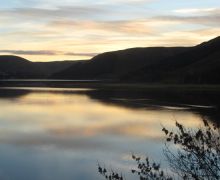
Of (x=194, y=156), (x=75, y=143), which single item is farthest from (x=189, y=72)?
(x=194, y=156)

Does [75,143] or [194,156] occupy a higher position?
[194,156]

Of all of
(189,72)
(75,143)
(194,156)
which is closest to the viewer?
(194,156)

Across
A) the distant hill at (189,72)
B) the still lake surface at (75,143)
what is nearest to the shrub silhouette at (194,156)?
the still lake surface at (75,143)

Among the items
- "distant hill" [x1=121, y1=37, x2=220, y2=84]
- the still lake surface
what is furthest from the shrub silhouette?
"distant hill" [x1=121, y1=37, x2=220, y2=84]

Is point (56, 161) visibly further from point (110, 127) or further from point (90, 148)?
point (110, 127)

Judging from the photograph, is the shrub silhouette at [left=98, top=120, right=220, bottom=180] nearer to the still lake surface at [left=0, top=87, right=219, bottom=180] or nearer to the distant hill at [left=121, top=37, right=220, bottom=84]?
the still lake surface at [left=0, top=87, right=219, bottom=180]

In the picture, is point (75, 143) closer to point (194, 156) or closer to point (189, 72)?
point (194, 156)

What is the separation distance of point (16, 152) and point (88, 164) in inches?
170

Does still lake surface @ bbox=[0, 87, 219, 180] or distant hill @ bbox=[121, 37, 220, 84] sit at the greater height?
distant hill @ bbox=[121, 37, 220, 84]

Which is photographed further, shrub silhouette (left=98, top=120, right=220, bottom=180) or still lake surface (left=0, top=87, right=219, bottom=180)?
still lake surface (left=0, top=87, right=219, bottom=180)

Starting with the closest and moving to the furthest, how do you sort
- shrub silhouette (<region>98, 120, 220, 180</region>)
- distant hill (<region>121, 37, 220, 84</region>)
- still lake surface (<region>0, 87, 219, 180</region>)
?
shrub silhouette (<region>98, 120, 220, 180</region>) → still lake surface (<region>0, 87, 219, 180</region>) → distant hill (<region>121, 37, 220, 84</region>)

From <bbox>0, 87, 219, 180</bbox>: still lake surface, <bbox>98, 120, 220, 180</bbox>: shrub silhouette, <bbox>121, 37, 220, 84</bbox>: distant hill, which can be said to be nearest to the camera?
<bbox>98, 120, 220, 180</bbox>: shrub silhouette

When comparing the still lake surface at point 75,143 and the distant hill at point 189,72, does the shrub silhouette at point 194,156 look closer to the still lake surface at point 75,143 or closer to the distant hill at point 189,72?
the still lake surface at point 75,143

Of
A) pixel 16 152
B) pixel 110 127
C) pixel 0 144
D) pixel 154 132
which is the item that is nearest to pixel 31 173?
pixel 16 152
